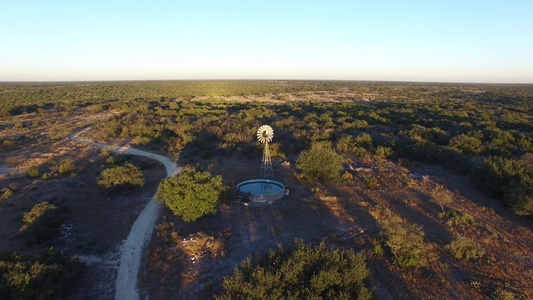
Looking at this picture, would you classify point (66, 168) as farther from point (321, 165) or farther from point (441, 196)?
point (441, 196)

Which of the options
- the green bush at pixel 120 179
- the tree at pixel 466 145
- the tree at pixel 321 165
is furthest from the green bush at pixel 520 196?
the green bush at pixel 120 179

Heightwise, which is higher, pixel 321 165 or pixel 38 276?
pixel 321 165

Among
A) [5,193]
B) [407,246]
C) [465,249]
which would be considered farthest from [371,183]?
[5,193]

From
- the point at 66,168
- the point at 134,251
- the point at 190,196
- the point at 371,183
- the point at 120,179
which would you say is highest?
the point at 190,196

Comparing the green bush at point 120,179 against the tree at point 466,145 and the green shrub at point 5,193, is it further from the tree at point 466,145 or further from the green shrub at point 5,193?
the tree at point 466,145

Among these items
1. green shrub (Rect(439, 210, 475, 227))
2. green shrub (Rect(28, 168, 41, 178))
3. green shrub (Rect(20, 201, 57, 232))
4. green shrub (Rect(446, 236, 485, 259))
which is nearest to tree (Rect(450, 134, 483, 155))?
green shrub (Rect(439, 210, 475, 227))

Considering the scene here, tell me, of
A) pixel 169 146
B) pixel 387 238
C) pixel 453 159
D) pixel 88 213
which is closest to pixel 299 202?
pixel 387 238

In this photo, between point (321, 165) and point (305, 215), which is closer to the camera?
point (305, 215)

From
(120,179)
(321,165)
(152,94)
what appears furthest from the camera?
(152,94)
